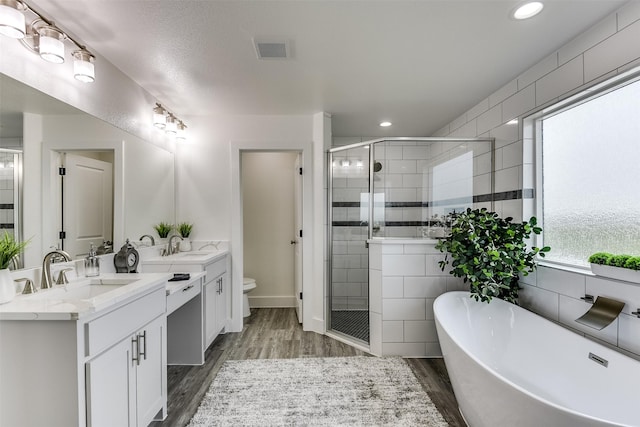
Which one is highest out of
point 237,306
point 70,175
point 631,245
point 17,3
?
point 17,3

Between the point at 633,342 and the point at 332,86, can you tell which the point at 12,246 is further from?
the point at 633,342

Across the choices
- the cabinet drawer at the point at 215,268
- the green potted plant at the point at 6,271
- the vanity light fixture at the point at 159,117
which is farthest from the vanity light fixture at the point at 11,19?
the cabinet drawer at the point at 215,268

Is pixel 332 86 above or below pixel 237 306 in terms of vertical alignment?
above

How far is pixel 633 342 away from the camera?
4.99ft

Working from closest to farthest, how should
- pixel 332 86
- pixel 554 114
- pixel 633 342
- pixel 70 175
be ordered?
pixel 633 342
pixel 70 175
pixel 554 114
pixel 332 86

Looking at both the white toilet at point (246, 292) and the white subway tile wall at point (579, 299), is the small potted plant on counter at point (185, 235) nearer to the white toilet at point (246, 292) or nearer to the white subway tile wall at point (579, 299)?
the white toilet at point (246, 292)

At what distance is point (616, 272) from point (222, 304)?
2.99m

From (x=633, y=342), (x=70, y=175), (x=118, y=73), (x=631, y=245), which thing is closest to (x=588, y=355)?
(x=633, y=342)

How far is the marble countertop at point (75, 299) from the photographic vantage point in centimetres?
116

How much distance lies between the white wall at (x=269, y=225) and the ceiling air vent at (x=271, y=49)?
81.1 inches

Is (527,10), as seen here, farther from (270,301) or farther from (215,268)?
(270,301)

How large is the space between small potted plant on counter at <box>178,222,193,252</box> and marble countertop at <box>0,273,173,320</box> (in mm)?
1233

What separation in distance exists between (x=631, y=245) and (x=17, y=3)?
3.31 m

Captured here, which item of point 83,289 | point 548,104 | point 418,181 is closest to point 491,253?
point 418,181
